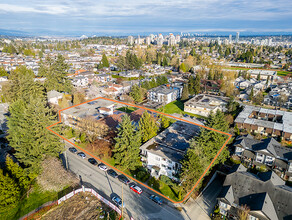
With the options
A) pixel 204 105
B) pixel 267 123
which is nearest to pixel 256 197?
pixel 267 123

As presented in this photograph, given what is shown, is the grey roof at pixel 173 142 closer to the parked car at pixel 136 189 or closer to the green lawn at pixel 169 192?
the green lawn at pixel 169 192

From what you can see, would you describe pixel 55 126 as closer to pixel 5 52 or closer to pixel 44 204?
pixel 44 204

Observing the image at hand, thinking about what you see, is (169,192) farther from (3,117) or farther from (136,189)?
(3,117)

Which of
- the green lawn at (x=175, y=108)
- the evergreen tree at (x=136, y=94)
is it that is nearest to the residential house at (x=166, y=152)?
the green lawn at (x=175, y=108)

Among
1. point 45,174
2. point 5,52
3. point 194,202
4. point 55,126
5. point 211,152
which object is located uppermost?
point 5,52

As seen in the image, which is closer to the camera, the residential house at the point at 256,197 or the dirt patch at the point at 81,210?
the residential house at the point at 256,197

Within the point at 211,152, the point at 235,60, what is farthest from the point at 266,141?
the point at 235,60
